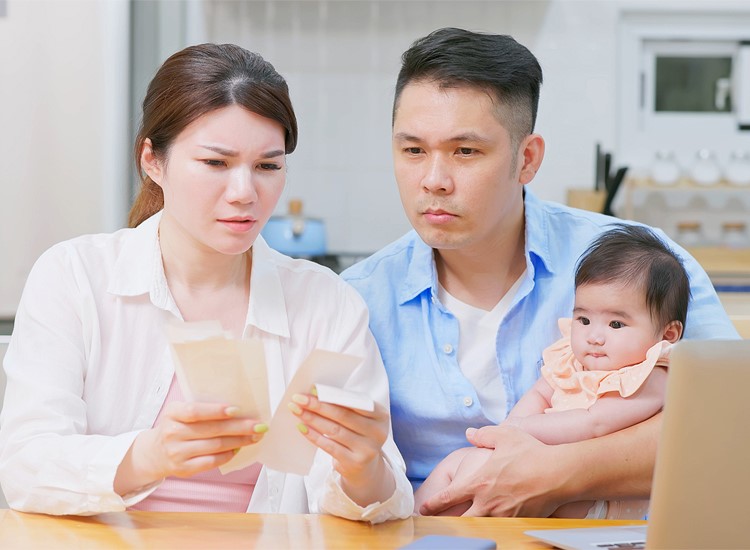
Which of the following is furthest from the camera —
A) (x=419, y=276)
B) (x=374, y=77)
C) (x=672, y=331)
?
(x=374, y=77)

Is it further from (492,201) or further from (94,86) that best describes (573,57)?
(492,201)

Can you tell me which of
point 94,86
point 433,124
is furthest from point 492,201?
point 94,86

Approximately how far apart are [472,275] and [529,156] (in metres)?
0.27

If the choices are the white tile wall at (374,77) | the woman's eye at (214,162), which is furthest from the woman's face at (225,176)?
the white tile wall at (374,77)

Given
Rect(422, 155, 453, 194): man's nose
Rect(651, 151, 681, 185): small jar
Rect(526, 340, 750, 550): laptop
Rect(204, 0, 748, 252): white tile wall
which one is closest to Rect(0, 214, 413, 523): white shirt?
Rect(422, 155, 453, 194): man's nose

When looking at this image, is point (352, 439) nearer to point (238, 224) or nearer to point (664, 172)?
point (238, 224)

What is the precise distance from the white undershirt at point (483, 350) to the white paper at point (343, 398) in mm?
592

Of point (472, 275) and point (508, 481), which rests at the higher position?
point (472, 275)

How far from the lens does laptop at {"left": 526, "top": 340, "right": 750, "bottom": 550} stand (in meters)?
0.94

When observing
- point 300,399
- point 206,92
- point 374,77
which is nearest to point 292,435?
point 300,399

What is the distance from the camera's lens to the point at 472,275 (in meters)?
1.90

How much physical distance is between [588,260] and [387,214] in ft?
8.14

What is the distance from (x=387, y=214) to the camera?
4215 mm

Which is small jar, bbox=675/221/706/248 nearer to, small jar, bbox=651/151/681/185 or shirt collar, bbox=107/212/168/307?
small jar, bbox=651/151/681/185
